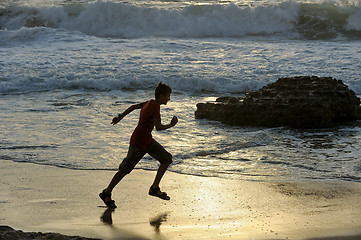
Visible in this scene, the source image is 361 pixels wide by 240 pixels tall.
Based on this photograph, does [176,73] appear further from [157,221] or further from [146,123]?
[157,221]

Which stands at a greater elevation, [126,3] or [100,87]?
[126,3]

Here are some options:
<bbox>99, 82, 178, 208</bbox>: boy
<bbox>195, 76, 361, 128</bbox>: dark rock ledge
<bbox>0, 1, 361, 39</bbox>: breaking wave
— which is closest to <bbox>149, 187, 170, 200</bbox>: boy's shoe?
<bbox>99, 82, 178, 208</bbox>: boy

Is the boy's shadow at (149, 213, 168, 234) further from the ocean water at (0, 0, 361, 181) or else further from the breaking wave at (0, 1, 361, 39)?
the breaking wave at (0, 1, 361, 39)

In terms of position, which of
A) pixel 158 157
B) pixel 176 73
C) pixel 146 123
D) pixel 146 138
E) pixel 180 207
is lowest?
pixel 176 73

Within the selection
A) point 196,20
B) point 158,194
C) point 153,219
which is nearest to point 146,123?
point 158,194

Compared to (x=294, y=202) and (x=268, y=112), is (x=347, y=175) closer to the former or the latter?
(x=294, y=202)

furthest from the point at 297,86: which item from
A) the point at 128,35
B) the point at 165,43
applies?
the point at 128,35

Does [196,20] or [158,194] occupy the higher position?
[196,20]

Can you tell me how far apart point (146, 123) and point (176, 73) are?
11.9 metres

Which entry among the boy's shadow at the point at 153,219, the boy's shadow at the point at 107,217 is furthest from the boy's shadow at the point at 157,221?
the boy's shadow at the point at 107,217

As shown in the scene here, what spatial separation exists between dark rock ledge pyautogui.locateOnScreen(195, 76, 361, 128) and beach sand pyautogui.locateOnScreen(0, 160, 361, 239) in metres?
3.85

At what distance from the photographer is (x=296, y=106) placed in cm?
1056

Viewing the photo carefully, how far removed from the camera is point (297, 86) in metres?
10.8

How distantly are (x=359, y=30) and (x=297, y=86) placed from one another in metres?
18.3
